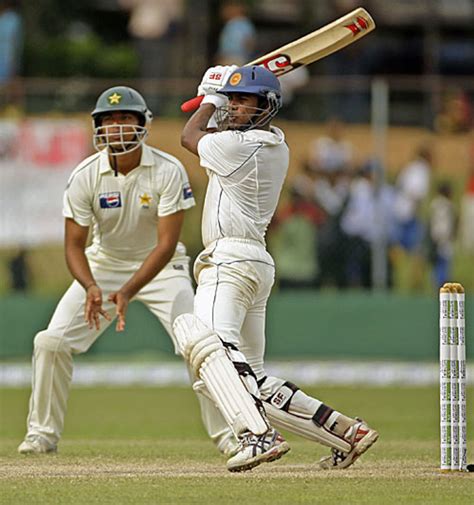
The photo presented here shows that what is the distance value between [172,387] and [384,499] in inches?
403

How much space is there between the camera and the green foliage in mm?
21553

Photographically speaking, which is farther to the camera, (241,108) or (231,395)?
(241,108)

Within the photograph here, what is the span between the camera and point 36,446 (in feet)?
29.8

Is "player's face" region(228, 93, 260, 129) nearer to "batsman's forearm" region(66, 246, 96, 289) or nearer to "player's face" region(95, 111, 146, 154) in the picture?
"player's face" region(95, 111, 146, 154)

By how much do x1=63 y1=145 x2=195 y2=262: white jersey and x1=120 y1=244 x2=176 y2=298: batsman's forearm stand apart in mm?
238

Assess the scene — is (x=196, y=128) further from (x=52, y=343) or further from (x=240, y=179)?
(x=52, y=343)

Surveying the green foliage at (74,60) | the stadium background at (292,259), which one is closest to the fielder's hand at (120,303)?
the stadium background at (292,259)

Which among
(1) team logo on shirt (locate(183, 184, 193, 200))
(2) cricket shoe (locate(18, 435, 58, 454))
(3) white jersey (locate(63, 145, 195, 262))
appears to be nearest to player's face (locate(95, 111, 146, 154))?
(3) white jersey (locate(63, 145, 195, 262))

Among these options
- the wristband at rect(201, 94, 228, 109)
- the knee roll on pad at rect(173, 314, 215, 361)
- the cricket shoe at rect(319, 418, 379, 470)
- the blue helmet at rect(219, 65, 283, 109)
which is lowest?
the cricket shoe at rect(319, 418, 379, 470)

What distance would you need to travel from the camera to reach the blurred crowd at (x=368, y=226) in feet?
53.7

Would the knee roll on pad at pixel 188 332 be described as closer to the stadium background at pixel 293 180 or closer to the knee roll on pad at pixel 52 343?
the knee roll on pad at pixel 52 343

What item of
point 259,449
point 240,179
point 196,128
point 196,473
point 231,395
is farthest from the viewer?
point 196,128

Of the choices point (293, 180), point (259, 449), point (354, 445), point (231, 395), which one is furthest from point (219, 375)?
point (293, 180)

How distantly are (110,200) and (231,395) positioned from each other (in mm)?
2289
